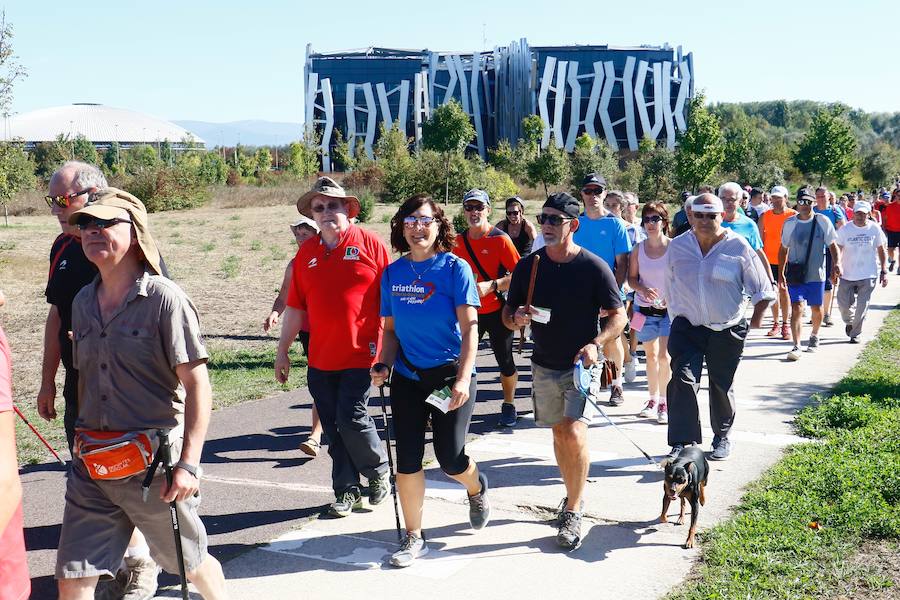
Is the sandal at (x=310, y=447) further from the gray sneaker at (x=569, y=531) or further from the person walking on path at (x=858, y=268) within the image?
the person walking on path at (x=858, y=268)

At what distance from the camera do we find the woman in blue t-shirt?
492 cm

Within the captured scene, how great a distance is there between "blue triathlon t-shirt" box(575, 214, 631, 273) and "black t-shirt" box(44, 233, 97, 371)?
468cm

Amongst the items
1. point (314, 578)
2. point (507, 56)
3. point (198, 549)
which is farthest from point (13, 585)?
point (507, 56)

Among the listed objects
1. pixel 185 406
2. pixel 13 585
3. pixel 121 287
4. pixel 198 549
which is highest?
pixel 121 287

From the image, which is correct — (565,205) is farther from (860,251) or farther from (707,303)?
(860,251)

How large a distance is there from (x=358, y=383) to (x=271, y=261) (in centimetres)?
1704

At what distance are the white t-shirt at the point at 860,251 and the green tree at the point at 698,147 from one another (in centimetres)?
3375

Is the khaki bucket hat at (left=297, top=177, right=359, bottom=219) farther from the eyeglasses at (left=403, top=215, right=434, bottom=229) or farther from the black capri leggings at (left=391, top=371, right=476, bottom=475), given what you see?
the black capri leggings at (left=391, top=371, right=476, bottom=475)

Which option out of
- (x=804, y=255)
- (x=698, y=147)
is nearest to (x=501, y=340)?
(x=804, y=255)

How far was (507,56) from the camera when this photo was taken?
311 feet

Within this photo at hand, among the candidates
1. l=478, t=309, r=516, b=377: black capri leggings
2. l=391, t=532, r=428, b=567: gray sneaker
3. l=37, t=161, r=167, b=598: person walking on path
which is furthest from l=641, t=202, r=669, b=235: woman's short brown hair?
l=37, t=161, r=167, b=598: person walking on path

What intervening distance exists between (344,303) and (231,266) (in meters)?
15.4

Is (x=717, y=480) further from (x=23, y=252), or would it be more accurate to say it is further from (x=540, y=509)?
(x=23, y=252)

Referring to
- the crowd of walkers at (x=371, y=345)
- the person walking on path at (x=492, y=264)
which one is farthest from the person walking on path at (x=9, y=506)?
the person walking on path at (x=492, y=264)
